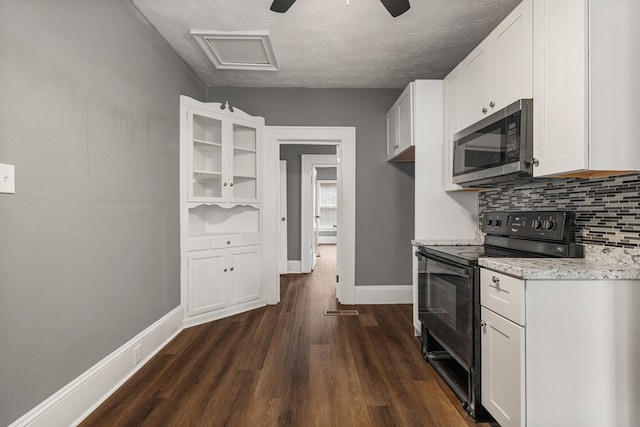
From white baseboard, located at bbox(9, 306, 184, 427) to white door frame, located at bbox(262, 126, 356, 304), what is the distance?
1392mm

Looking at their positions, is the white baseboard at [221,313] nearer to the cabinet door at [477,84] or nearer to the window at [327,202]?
the cabinet door at [477,84]

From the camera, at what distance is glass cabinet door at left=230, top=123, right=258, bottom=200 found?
357 cm

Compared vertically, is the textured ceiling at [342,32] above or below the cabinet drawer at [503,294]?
above

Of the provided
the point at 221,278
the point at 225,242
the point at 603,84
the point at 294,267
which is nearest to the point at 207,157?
the point at 225,242

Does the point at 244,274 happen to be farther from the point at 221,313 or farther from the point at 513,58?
the point at 513,58

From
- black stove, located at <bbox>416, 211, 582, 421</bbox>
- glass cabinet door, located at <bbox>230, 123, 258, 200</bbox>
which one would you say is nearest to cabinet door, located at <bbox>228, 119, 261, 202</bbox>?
glass cabinet door, located at <bbox>230, 123, 258, 200</bbox>

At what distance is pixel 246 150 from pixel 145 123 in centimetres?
128

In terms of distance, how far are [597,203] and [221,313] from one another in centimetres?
308

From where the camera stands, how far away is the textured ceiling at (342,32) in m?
2.25

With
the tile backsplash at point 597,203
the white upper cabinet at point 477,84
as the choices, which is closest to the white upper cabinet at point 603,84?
the tile backsplash at point 597,203

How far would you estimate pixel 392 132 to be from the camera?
11.5ft

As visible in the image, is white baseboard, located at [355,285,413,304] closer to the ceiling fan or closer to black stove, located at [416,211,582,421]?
black stove, located at [416,211,582,421]

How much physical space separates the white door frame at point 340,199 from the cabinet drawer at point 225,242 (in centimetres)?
40

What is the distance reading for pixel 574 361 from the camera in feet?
4.48
